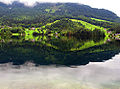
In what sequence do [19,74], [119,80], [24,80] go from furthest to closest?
[19,74], [119,80], [24,80]

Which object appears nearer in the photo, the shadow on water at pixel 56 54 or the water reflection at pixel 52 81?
the water reflection at pixel 52 81

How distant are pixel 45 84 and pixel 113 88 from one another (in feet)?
28.6

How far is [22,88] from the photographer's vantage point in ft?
55.8

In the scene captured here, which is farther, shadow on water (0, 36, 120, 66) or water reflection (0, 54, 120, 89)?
shadow on water (0, 36, 120, 66)

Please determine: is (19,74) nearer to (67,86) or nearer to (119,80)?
(67,86)

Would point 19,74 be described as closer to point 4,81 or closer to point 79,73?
point 4,81

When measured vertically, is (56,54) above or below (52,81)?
below

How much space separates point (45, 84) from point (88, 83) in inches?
233

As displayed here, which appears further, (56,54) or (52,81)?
(56,54)

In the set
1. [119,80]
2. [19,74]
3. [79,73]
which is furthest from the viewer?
[79,73]

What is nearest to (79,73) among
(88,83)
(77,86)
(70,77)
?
(70,77)

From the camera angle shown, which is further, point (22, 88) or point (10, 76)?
point (10, 76)

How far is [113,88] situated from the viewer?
17812mm

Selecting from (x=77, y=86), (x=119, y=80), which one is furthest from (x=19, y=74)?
(x=119, y=80)
